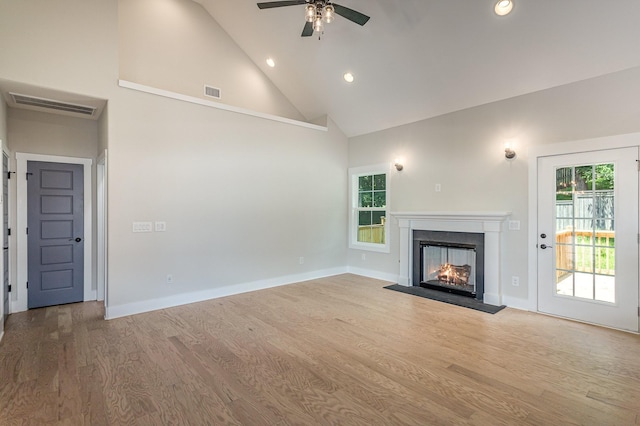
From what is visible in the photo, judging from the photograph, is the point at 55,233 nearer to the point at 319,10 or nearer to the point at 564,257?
the point at 319,10

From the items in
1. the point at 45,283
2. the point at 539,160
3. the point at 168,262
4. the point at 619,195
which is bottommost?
the point at 45,283

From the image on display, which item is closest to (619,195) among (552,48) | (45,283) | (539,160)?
(539,160)

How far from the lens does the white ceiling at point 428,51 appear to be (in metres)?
3.39

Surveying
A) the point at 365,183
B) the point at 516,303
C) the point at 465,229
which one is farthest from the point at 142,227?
the point at 516,303

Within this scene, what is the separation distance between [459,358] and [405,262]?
278 cm

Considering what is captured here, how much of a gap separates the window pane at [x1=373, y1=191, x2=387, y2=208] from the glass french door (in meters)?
2.65

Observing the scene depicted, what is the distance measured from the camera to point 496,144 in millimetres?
4629

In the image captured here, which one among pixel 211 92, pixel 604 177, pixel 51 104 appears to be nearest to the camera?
pixel 604 177

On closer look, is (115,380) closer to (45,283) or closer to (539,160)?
(45,283)

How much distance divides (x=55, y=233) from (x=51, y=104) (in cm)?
181

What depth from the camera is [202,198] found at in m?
4.82

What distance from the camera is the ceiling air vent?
558 centimetres

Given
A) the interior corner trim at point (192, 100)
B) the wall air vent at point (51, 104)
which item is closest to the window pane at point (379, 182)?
the interior corner trim at point (192, 100)

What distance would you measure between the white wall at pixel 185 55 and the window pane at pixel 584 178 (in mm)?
5109
